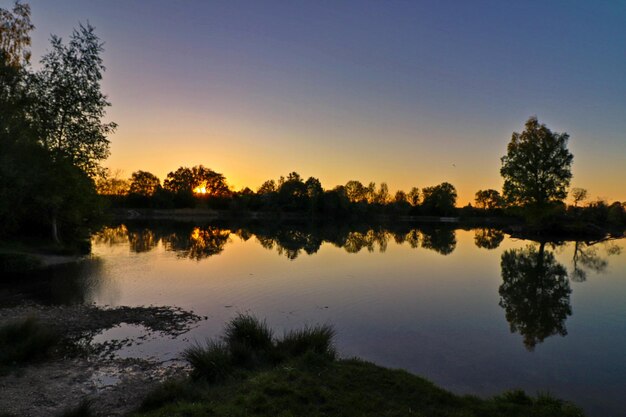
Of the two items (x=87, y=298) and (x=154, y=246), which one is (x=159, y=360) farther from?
(x=154, y=246)

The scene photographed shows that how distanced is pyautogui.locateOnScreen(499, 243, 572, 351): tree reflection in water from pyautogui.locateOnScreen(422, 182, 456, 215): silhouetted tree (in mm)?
128444

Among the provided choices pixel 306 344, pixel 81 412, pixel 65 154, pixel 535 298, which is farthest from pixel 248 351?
pixel 65 154

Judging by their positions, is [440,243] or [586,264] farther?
[440,243]

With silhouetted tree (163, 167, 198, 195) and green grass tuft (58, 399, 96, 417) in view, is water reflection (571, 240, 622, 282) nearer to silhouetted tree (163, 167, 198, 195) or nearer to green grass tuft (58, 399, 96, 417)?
green grass tuft (58, 399, 96, 417)

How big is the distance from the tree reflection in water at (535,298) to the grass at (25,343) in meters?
14.5

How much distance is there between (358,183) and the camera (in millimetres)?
175750

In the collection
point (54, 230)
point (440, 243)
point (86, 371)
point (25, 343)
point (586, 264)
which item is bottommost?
point (86, 371)

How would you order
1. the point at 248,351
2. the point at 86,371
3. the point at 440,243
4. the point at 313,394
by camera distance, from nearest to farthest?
1. the point at 313,394
2. the point at 86,371
3. the point at 248,351
4. the point at 440,243

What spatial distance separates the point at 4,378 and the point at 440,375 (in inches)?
409

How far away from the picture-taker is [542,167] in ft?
183

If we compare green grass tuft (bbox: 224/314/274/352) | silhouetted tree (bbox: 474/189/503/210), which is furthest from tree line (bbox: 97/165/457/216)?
green grass tuft (bbox: 224/314/274/352)

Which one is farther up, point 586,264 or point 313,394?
point 586,264

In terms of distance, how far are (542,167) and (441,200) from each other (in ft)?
327

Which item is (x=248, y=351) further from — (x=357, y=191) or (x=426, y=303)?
(x=357, y=191)
